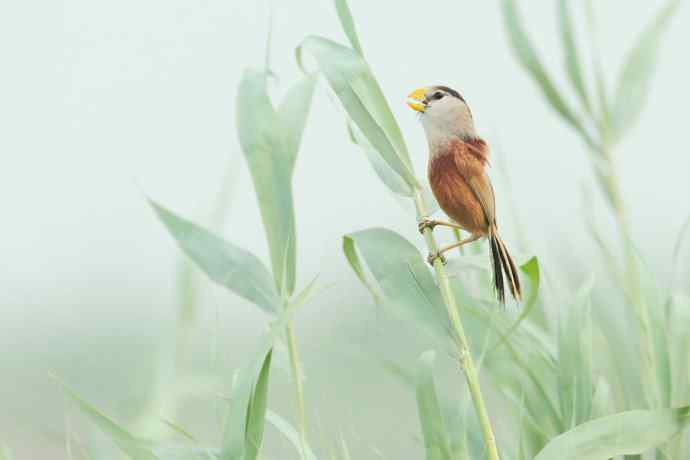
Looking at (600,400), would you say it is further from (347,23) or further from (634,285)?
(347,23)

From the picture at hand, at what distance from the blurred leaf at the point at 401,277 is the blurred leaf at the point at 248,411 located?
0.50 feet

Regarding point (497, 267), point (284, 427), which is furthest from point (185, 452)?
point (497, 267)

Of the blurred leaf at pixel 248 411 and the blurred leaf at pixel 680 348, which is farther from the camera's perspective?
the blurred leaf at pixel 680 348

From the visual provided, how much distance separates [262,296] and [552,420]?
1.50ft

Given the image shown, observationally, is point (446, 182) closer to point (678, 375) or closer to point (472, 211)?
point (472, 211)

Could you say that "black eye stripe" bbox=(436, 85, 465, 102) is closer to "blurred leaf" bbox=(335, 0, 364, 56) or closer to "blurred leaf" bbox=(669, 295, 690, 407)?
"blurred leaf" bbox=(335, 0, 364, 56)

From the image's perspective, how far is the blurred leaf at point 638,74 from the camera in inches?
57.2

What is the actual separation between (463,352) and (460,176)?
0.67ft

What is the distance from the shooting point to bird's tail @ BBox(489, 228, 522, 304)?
98 centimetres

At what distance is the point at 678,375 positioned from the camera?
1.25m

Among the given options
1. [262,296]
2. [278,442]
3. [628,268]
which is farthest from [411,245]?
[628,268]

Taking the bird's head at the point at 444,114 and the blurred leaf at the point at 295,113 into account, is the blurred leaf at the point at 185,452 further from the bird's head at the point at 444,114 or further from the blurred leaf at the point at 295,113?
the bird's head at the point at 444,114

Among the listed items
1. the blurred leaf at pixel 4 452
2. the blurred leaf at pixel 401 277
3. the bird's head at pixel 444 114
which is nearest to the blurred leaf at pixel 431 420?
the blurred leaf at pixel 401 277

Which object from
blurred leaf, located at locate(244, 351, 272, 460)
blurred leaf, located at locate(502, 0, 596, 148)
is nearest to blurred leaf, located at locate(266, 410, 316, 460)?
blurred leaf, located at locate(244, 351, 272, 460)
